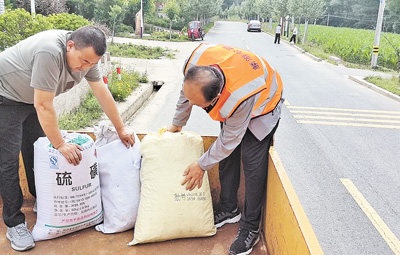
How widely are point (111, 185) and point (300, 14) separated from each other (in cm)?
2728

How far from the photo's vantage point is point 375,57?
15531 millimetres

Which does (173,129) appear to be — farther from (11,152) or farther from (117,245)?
(11,152)

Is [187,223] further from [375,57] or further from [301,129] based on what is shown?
[375,57]

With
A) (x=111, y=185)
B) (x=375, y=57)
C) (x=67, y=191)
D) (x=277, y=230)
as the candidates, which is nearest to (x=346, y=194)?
(x=277, y=230)

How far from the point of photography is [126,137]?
2.74m

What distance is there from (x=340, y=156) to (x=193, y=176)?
11.8 feet

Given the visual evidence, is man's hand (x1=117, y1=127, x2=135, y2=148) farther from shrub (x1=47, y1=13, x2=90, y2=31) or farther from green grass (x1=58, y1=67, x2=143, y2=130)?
shrub (x1=47, y1=13, x2=90, y2=31)

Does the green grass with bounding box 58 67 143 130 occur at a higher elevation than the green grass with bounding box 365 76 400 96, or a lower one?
higher

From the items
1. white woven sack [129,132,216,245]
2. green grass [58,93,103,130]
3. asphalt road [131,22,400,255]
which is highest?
white woven sack [129,132,216,245]

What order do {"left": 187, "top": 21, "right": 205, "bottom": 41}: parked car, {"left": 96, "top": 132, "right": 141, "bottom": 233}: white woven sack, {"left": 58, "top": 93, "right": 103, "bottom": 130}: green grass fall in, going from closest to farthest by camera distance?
{"left": 96, "top": 132, "right": 141, "bottom": 233}: white woven sack < {"left": 58, "top": 93, "right": 103, "bottom": 130}: green grass < {"left": 187, "top": 21, "right": 205, "bottom": 41}: parked car

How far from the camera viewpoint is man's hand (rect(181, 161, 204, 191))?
97.9 inches

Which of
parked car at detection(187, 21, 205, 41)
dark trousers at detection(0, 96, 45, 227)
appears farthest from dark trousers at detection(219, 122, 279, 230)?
parked car at detection(187, 21, 205, 41)

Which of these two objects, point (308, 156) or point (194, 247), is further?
point (308, 156)

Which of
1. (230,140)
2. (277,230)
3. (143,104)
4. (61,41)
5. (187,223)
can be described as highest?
(61,41)
